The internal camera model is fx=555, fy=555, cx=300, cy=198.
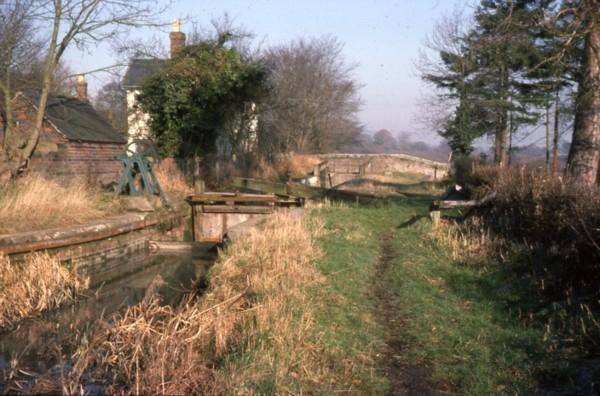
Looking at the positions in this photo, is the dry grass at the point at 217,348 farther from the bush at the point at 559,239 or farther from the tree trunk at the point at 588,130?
the tree trunk at the point at 588,130

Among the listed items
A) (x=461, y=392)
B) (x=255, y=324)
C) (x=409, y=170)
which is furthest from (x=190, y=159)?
(x=409, y=170)

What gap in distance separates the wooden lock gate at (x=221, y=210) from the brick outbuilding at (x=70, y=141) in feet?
11.2

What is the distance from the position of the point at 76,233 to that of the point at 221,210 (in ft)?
17.4

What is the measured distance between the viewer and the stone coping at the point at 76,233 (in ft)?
30.5

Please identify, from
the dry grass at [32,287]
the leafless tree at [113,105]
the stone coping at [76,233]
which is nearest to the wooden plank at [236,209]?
the stone coping at [76,233]

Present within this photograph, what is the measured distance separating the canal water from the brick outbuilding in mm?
5373

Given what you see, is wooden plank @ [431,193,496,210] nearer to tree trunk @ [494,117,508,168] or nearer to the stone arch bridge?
tree trunk @ [494,117,508,168]

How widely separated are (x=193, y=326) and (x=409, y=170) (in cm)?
3770

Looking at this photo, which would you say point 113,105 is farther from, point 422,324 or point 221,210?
point 422,324

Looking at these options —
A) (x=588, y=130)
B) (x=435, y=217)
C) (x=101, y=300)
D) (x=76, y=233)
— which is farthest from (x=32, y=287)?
(x=588, y=130)

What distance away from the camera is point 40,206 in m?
11.0

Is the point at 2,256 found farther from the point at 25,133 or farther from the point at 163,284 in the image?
the point at 25,133

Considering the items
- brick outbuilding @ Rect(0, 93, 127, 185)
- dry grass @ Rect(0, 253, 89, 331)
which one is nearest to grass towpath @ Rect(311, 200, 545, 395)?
dry grass @ Rect(0, 253, 89, 331)

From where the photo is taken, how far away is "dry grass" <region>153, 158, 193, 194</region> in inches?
745
